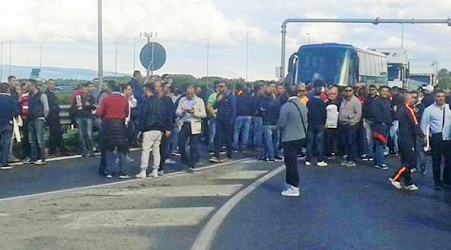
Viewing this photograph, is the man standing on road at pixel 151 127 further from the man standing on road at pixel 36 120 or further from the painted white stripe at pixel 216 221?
the man standing on road at pixel 36 120

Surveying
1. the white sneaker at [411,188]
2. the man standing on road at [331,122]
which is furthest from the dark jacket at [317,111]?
the white sneaker at [411,188]

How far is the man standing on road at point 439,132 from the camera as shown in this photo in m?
17.0

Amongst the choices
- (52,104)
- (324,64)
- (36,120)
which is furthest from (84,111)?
(324,64)

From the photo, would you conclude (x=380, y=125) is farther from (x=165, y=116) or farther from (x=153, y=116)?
(x=153, y=116)

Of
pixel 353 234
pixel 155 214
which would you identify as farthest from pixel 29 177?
pixel 353 234

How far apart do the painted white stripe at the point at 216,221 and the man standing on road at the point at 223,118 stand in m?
3.94

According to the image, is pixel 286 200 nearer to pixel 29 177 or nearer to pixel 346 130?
pixel 29 177

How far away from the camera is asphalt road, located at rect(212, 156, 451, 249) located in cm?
1071

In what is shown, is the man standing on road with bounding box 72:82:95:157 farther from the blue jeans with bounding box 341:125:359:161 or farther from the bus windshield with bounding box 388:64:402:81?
the bus windshield with bounding box 388:64:402:81

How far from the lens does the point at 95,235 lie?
36.0ft

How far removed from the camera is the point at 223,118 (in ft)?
69.4

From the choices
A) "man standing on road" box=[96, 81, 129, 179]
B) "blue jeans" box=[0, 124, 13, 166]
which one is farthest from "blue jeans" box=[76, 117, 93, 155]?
"man standing on road" box=[96, 81, 129, 179]

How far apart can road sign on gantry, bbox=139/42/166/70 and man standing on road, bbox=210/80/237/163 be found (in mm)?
2696

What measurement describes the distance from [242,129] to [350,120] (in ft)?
14.2
